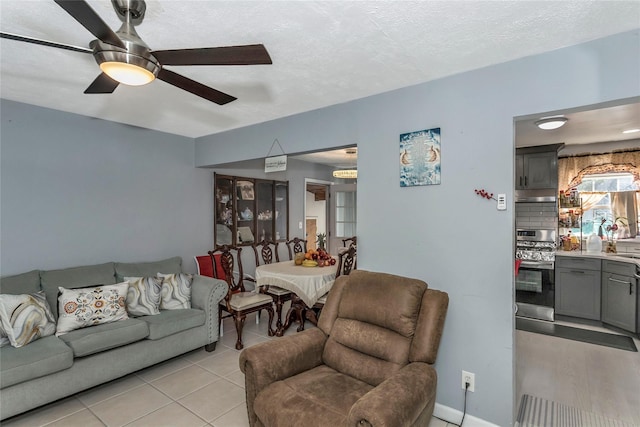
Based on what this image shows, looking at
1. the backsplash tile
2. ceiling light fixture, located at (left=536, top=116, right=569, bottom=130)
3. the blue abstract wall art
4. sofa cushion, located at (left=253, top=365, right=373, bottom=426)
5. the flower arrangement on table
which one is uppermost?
ceiling light fixture, located at (left=536, top=116, right=569, bottom=130)

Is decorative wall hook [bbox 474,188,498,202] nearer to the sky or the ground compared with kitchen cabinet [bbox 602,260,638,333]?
nearer to the sky

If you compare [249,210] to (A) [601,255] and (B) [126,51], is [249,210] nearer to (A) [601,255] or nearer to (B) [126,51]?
(B) [126,51]

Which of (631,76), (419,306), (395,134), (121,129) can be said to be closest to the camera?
(631,76)

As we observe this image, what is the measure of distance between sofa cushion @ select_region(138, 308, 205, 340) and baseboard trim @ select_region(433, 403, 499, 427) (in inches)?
91.6

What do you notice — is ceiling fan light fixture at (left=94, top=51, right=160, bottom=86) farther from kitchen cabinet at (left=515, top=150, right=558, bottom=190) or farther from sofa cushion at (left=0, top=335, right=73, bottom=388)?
kitchen cabinet at (left=515, top=150, right=558, bottom=190)

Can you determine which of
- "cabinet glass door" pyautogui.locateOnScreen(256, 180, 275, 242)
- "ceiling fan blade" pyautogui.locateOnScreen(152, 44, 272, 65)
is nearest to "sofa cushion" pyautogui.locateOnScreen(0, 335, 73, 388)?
"ceiling fan blade" pyautogui.locateOnScreen(152, 44, 272, 65)

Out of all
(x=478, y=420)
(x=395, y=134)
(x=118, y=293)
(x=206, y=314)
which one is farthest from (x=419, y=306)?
(x=118, y=293)

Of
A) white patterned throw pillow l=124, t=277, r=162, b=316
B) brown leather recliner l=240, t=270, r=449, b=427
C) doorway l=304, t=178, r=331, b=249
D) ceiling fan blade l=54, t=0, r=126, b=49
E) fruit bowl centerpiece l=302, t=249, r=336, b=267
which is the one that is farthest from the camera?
doorway l=304, t=178, r=331, b=249

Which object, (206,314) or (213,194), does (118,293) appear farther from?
(213,194)

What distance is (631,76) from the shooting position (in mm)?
1704

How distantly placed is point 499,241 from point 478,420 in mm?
1242

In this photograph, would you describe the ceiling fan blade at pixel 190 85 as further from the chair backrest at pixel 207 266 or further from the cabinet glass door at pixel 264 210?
the cabinet glass door at pixel 264 210

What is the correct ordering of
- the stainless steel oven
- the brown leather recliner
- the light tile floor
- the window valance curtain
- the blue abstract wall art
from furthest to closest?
the stainless steel oven → the window valance curtain → the blue abstract wall art → the light tile floor → the brown leather recliner

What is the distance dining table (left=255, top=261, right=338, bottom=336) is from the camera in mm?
3467
